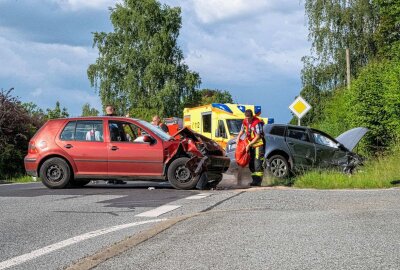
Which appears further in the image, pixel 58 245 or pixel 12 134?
pixel 12 134

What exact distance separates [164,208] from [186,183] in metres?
3.86

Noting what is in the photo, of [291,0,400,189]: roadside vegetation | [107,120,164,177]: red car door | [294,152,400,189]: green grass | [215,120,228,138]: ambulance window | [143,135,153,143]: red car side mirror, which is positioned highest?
[291,0,400,189]: roadside vegetation

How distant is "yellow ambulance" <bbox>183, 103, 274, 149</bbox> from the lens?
27.0m

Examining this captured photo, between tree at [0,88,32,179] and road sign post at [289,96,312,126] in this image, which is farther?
tree at [0,88,32,179]

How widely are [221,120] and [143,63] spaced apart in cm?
3267

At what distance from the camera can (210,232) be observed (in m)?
6.88

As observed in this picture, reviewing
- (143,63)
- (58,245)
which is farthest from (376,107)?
(143,63)

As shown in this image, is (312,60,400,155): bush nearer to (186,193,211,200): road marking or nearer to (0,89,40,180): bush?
(186,193,211,200): road marking

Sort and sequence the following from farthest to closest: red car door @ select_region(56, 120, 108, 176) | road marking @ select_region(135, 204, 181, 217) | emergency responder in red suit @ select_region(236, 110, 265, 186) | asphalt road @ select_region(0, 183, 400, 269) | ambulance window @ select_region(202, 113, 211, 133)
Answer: ambulance window @ select_region(202, 113, 211, 133)
emergency responder in red suit @ select_region(236, 110, 265, 186)
red car door @ select_region(56, 120, 108, 176)
road marking @ select_region(135, 204, 181, 217)
asphalt road @ select_region(0, 183, 400, 269)

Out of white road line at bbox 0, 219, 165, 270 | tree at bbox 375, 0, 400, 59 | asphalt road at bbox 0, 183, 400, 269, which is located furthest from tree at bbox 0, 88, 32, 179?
tree at bbox 375, 0, 400, 59

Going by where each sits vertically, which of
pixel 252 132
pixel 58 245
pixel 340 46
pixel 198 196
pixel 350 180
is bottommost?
pixel 58 245

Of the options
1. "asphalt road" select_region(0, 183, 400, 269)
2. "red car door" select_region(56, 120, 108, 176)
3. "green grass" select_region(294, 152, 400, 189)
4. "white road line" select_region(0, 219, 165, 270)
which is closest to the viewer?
"asphalt road" select_region(0, 183, 400, 269)

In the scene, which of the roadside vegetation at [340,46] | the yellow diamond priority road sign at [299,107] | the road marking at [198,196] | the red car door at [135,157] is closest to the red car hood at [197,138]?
the red car door at [135,157]

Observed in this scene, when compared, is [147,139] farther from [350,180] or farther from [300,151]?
[300,151]
